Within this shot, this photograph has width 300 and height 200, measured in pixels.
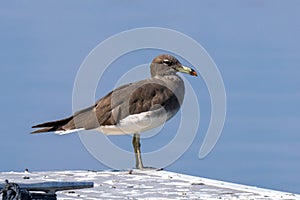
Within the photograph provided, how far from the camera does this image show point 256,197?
1155cm

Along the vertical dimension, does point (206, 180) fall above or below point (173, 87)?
below

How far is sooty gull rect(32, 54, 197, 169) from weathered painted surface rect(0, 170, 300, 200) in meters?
0.88

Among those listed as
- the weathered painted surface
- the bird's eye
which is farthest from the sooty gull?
the weathered painted surface

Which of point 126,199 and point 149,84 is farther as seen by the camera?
point 149,84

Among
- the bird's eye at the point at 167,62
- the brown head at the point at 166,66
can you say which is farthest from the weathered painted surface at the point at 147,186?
the bird's eye at the point at 167,62

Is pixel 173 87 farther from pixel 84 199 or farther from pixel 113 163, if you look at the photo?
pixel 84 199

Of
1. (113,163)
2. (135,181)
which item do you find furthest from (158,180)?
(113,163)

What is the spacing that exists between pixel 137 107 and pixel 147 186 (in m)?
2.49

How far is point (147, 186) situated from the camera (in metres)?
12.4

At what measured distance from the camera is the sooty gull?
14.6 meters

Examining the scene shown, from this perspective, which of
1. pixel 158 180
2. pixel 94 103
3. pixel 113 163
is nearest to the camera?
pixel 158 180

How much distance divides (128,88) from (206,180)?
251cm

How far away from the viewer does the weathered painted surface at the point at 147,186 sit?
37.9 feet

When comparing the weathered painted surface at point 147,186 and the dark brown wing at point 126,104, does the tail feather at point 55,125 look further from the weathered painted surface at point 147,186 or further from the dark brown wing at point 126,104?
the weathered painted surface at point 147,186
